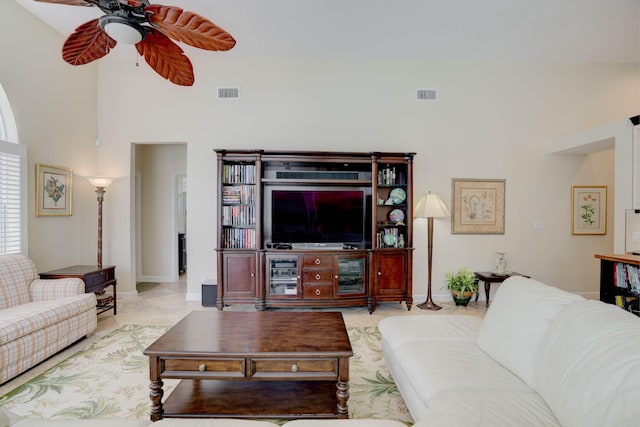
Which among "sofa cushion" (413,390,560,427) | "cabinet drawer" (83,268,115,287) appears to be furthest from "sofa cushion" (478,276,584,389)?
"cabinet drawer" (83,268,115,287)

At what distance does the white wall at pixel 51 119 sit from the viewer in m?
3.36

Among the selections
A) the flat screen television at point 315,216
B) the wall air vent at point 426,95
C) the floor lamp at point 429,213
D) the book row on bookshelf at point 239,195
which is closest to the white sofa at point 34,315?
the book row on bookshelf at point 239,195

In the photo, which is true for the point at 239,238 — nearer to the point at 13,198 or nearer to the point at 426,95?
the point at 13,198

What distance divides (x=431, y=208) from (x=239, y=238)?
271 cm

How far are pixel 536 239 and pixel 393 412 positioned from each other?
13.2ft

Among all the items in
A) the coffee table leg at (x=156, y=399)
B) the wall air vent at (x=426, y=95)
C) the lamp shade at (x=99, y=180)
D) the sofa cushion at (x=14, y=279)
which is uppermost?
the wall air vent at (x=426, y=95)

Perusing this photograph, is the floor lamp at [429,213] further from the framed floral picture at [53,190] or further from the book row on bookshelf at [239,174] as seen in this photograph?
the framed floral picture at [53,190]

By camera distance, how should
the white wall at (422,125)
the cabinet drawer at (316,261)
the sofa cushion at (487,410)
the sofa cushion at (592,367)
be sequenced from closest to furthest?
the sofa cushion at (592,367), the sofa cushion at (487,410), the cabinet drawer at (316,261), the white wall at (422,125)

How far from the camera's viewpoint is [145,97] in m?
4.49

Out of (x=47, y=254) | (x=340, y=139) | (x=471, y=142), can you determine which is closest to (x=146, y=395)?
(x=47, y=254)

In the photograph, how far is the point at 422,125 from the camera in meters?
4.55

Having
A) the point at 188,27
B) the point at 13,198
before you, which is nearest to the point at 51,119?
the point at 13,198

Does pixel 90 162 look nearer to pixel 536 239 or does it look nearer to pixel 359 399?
pixel 359 399

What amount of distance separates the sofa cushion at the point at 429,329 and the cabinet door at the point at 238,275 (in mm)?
→ 2128
